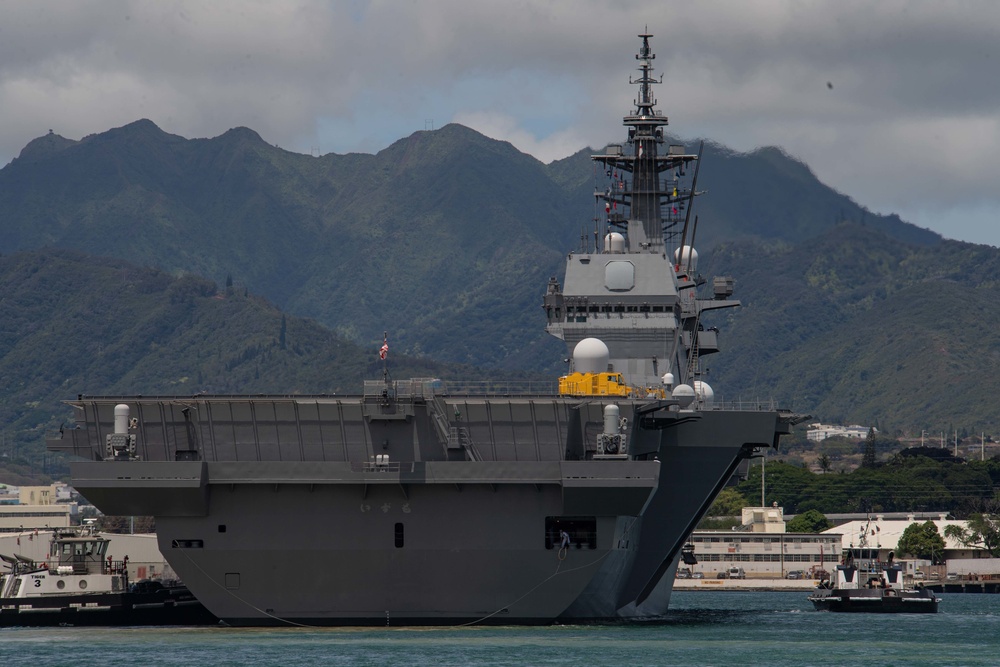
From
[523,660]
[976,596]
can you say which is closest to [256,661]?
[523,660]

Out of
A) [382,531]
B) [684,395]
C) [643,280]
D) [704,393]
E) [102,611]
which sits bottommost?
[102,611]

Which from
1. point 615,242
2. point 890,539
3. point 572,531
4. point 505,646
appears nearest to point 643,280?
point 615,242

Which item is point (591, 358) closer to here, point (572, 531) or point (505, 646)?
point (572, 531)

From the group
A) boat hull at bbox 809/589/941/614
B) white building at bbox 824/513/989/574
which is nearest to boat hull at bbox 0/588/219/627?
boat hull at bbox 809/589/941/614

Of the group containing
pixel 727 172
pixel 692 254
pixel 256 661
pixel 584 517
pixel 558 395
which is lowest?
pixel 256 661

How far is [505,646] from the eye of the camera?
149 ft

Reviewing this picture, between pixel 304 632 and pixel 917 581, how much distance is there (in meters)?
57.1

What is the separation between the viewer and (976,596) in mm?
110688

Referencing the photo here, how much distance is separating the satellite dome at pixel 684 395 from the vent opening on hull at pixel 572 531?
5.12 m

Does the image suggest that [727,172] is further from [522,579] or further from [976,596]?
[522,579]

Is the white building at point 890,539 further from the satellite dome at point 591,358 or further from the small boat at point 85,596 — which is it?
the small boat at point 85,596

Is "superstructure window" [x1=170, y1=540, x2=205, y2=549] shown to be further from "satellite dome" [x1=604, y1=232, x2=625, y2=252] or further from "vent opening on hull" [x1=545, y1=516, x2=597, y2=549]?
"satellite dome" [x1=604, y1=232, x2=625, y2=252]

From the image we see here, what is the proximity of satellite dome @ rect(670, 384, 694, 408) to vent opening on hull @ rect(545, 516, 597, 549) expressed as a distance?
16.8ft

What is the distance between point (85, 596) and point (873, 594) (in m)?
34.5
